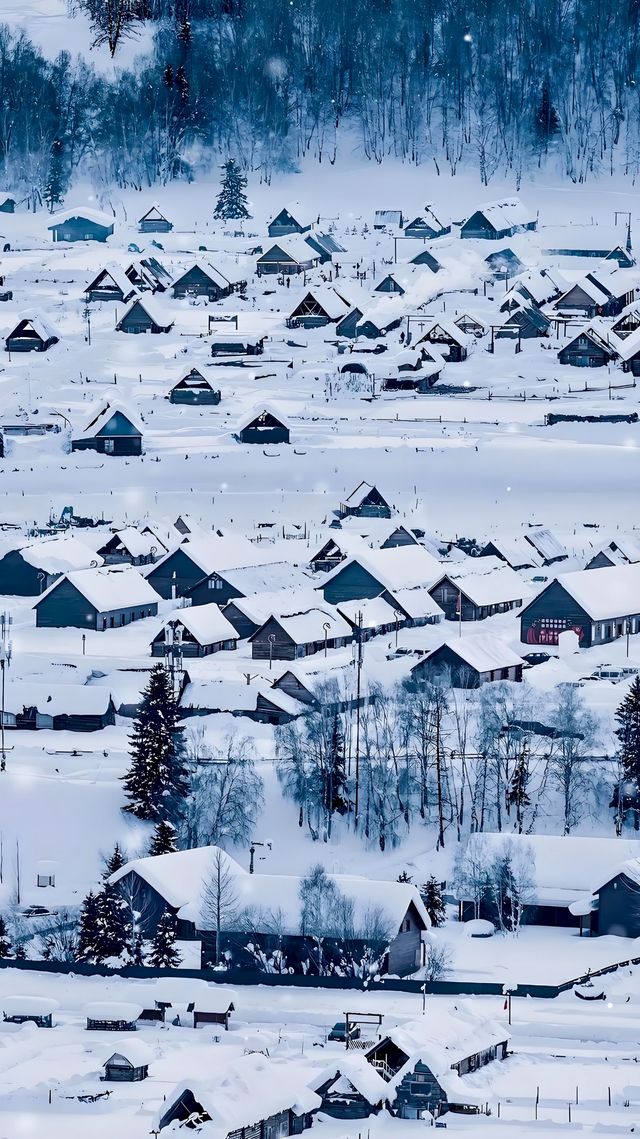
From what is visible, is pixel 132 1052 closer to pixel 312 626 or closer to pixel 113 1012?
pixel 113 1012

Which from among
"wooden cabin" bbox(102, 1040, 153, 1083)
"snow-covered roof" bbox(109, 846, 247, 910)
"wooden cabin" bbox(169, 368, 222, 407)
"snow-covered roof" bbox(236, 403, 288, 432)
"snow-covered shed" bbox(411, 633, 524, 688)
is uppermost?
"wooden cabin" bbox(169, 368, 222, 407)

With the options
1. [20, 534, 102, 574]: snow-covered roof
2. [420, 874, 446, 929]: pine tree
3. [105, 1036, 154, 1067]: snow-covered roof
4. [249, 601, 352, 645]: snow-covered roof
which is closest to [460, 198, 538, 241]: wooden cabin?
[20, 534, 102, 574]: snow-covered roof

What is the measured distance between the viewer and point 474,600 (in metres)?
48.6

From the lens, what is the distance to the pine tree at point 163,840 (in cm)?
3719

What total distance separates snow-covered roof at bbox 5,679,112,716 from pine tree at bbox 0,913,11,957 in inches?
284

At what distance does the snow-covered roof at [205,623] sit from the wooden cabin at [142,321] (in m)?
26.3

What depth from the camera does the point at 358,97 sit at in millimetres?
101562

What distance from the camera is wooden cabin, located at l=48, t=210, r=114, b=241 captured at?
8656 cm

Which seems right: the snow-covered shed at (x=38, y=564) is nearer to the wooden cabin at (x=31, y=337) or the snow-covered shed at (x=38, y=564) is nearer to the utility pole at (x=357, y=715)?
the utility pole at (x=357, y=715)

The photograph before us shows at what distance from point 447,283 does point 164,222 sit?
13317 mm

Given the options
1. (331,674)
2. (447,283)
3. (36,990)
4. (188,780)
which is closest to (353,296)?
(447,283)

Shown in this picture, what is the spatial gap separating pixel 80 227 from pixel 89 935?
180 feet

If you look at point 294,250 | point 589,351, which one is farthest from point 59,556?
point 294,250

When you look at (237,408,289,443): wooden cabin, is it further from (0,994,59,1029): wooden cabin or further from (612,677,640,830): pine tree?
(0,994,59,1029): wooden cabin
